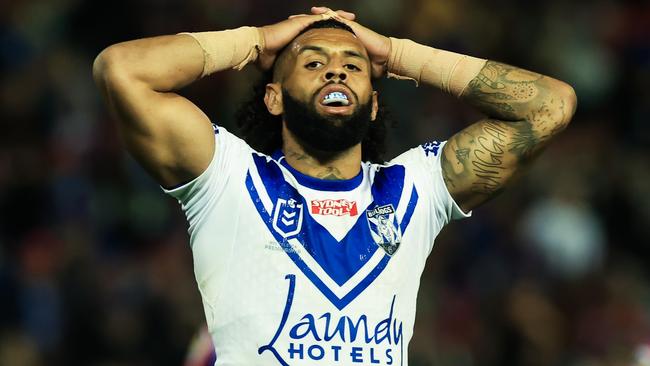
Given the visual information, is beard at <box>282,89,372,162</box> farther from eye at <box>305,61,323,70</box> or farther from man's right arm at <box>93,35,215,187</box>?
man's right arm at <box>93,35,215,187</box>

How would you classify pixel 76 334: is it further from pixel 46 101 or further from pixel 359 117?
pixel 359 117

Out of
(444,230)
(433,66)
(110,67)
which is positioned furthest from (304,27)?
(444,230)

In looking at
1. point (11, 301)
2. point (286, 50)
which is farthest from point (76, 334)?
point (286, 50)

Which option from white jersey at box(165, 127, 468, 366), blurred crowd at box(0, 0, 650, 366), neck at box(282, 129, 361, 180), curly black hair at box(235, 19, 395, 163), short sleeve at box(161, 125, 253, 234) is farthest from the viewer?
blurred crowd at box(0, 0, 650, 366)

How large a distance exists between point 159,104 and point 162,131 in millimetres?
127

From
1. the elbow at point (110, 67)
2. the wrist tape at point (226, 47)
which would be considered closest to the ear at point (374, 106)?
the wrist tape at point (226, 47)

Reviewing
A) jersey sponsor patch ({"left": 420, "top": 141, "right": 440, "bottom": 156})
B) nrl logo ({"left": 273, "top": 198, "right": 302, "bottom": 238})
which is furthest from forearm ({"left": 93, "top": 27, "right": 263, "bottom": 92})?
jersey sponsor patch ({"left": 420, "top": 141, "right": 440, "bottom": 156})

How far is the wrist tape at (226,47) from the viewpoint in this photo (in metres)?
5.93

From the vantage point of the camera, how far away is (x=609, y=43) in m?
12.8

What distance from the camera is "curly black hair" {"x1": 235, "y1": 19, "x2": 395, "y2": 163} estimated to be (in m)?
6.55

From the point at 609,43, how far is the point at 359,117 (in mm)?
7463

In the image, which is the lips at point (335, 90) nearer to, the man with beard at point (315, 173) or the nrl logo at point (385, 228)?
the man with beard at point (315, 173)

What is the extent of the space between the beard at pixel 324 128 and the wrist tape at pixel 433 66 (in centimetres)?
35

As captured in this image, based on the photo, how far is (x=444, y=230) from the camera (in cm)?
1088
